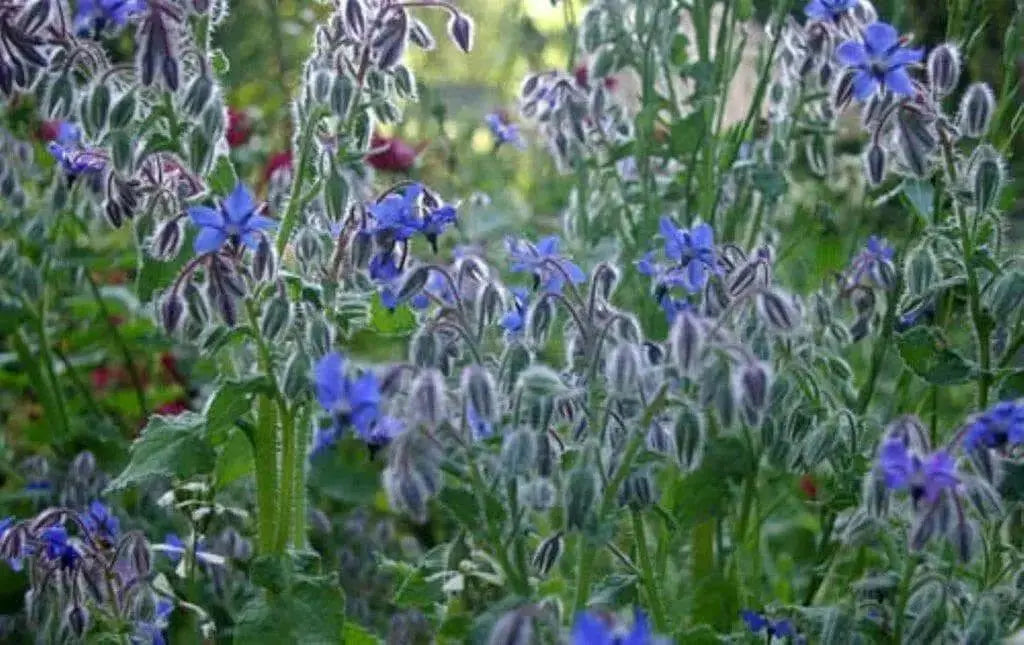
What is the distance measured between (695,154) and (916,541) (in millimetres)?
999

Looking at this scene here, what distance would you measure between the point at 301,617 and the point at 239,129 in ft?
6.33

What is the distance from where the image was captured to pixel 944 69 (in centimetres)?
185

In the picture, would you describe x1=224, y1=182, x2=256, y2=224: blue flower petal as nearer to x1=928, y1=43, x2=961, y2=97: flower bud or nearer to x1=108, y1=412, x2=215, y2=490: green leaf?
x1=108, y1=412, x2=215, y2=490: green leaf

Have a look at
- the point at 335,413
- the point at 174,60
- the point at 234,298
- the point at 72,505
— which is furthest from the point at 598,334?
the point at 72,505

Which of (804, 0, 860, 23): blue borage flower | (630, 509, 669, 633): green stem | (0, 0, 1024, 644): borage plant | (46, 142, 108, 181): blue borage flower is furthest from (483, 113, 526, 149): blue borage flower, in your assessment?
(630, 509, 669, 633): green stem

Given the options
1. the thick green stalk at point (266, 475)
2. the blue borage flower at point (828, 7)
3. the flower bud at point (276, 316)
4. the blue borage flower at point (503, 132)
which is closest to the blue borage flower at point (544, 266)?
the flower bud at point (276, 316)

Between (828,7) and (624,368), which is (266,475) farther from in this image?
(828,7)

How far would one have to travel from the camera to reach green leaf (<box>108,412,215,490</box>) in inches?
67.3

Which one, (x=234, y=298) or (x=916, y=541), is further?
(x=234, y=298)

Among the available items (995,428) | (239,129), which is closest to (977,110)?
(995,428)

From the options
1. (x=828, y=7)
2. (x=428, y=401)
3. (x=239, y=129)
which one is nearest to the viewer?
(x=428, y=401)

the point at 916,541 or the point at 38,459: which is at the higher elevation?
the point at 38,459

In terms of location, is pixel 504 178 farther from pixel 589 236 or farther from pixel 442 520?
pixel 589 236

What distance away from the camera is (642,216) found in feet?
7.88
